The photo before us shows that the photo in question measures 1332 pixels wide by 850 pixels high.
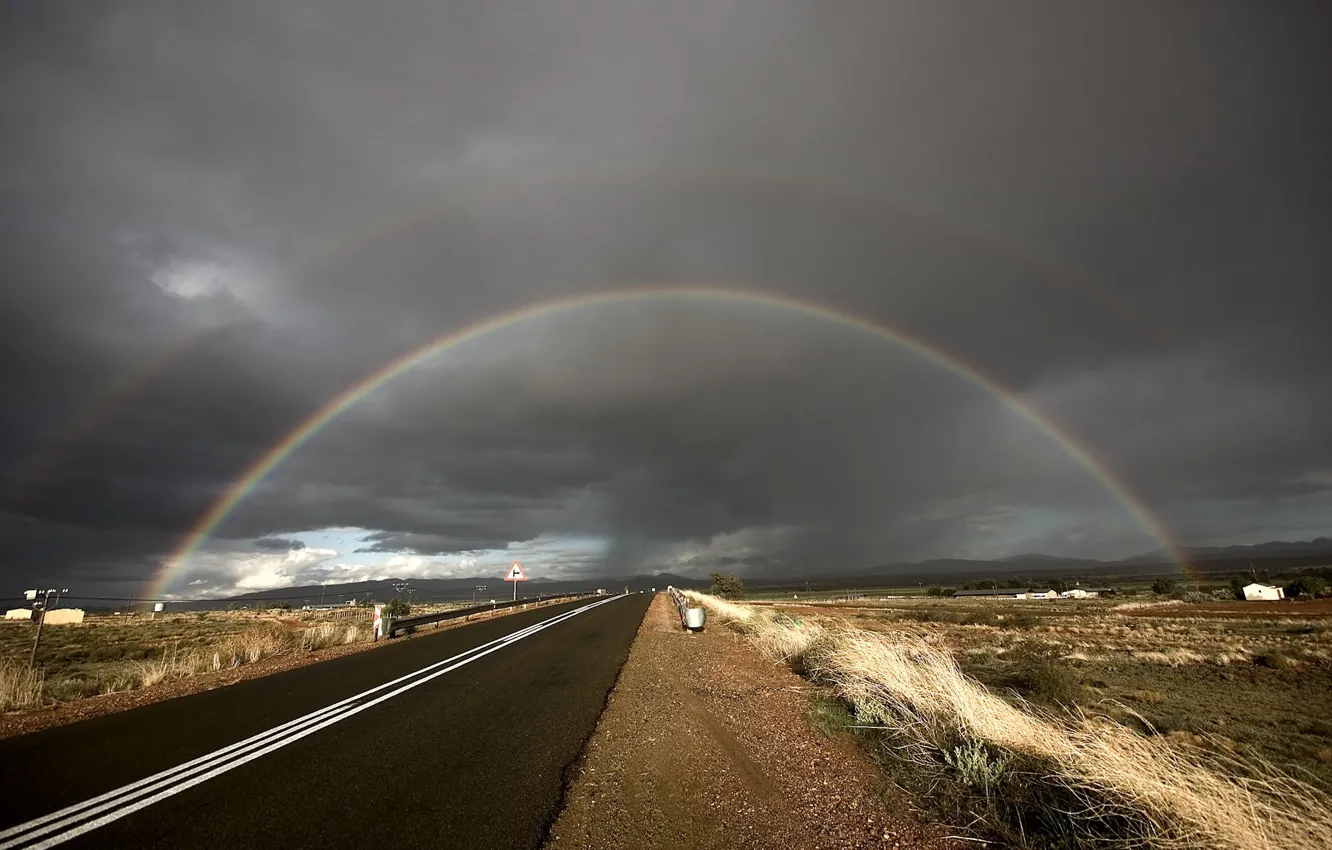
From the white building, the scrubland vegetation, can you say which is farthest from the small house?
the scrubland vegetation

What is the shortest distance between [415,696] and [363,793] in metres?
5.42

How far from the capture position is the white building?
→ 7650cm

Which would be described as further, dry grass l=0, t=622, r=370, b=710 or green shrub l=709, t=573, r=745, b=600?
green shrub l=709, t=573, r=745, b=600

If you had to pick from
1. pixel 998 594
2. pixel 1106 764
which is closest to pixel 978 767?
pixel 1106 764

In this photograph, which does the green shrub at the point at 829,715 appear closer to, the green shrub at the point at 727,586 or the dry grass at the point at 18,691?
the dry grass at the point at 18,691

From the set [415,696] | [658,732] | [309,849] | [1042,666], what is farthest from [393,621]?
[1042,666]

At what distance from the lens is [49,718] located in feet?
30.8

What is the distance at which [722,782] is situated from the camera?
6.55 metres

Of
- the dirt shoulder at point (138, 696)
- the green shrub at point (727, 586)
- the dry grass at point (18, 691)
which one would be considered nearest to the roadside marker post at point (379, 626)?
the dirt shoulder at point (138, 696)

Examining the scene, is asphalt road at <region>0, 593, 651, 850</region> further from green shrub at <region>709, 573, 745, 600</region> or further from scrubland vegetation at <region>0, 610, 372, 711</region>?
green shrub at <region>709, 573, 745, 600</region>

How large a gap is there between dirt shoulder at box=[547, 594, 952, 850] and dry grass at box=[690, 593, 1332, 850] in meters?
1.13

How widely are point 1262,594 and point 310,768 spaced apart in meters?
110

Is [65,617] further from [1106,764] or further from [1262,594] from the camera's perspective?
[1262,594]

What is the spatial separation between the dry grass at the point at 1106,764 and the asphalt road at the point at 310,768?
15.2ft
